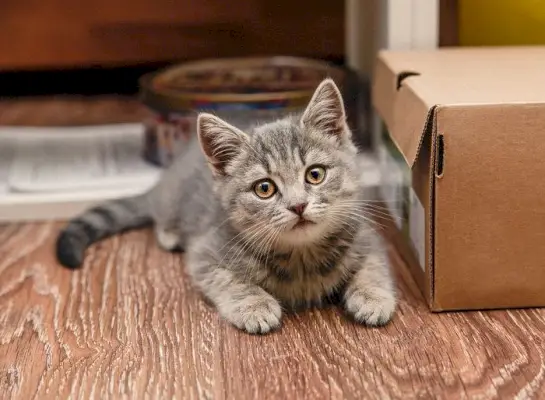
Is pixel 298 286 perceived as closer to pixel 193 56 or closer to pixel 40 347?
pixel 40 347

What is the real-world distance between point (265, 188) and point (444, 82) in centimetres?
35

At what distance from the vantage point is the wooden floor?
39.9 inches

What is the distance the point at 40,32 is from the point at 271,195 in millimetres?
1582

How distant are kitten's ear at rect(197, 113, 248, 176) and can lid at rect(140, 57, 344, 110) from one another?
477mm

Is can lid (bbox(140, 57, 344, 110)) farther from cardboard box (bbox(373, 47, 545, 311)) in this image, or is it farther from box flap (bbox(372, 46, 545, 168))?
cardboard box (bbox(373, 47, 545, 311))

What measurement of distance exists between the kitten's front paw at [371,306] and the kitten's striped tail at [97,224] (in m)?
0.57

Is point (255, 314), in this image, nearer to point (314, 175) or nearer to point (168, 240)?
point (314, 175)

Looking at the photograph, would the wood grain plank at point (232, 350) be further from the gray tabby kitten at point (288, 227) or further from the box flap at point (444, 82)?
the box flap at point (444, 82)

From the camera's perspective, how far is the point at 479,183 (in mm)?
1104

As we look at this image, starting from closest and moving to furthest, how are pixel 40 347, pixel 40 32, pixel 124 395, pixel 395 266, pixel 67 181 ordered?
pixel 124 395 < pixel 40 347 < pixel 395 266 < pixel 67 181 < pixel 40 32

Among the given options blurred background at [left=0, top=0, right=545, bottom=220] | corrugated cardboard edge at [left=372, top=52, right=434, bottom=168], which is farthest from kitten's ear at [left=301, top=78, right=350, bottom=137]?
blurred background at [left=0, top=0, right=545, bottom=220]

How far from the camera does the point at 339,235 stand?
1248mm

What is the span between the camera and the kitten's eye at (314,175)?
1.18m

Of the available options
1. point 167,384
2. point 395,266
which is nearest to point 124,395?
point 167,384
